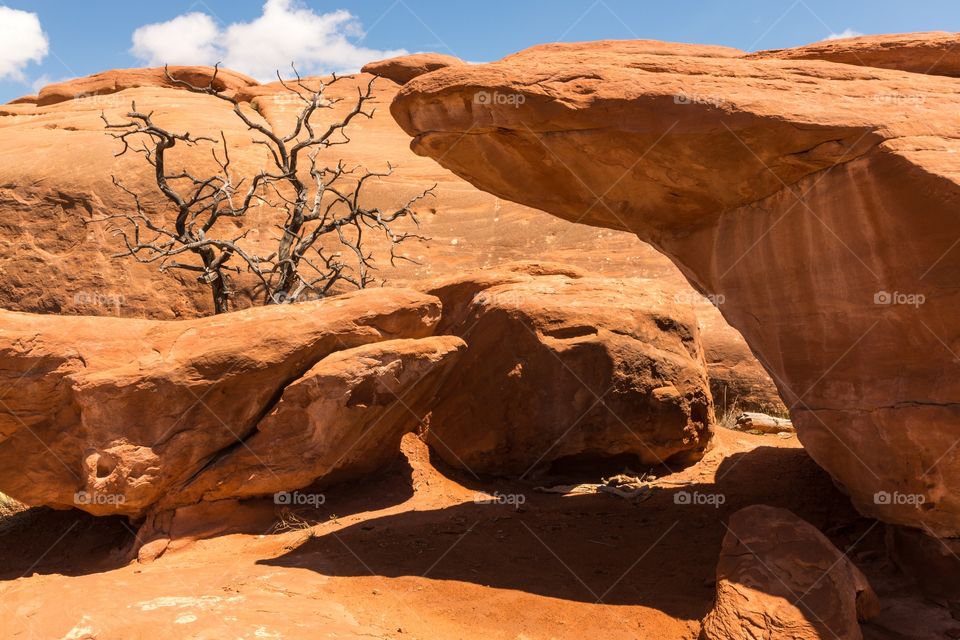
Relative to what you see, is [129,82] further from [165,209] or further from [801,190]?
[801,190]

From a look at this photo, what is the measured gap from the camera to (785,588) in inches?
174

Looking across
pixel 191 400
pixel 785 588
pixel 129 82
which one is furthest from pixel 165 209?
pixel 129 82

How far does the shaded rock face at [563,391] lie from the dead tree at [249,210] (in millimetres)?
2703

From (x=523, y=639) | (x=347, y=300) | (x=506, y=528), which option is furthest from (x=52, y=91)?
(x=523, y=639)

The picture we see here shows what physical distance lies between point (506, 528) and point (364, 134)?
42.6 ft

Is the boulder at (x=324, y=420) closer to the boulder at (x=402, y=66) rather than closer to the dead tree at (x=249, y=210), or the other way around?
the dead tree at (x=249, y=210)

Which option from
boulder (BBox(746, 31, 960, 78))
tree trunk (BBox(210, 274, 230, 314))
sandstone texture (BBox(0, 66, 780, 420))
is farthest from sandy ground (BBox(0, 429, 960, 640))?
boulder (BBox(746, 31, 960, 78))

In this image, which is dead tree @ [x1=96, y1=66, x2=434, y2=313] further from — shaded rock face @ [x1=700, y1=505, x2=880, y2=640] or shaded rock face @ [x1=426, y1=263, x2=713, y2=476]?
shaded rock face @ [x1=700, y1=505, x2=880, y2=640]

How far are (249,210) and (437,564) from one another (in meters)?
8.27

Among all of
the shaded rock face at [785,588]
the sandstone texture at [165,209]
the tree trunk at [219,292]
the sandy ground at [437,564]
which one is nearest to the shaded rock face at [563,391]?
the sandy ground at [437,564]

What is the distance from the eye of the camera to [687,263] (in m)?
6.12

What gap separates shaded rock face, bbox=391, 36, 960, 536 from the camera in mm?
4648

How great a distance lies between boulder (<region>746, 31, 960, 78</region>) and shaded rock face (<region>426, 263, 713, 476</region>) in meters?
2.70

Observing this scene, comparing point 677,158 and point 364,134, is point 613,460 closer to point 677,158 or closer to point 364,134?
point 677,158
